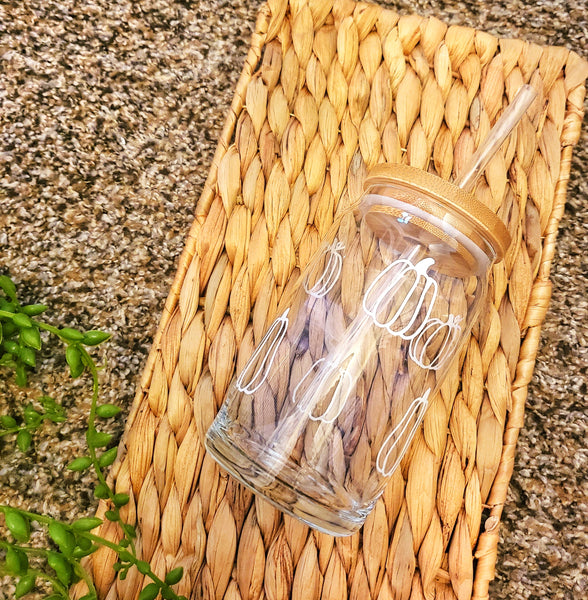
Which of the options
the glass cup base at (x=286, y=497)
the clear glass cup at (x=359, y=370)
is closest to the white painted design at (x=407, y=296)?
the clear glass cup at (x=359, y=370)

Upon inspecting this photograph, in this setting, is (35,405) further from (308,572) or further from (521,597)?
(521,597)

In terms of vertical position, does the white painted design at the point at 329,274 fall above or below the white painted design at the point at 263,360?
above

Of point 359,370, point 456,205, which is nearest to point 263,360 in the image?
point 359,370

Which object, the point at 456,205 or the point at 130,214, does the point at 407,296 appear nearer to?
the point at 456,205

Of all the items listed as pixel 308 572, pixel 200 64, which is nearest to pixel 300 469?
pixel 308 572

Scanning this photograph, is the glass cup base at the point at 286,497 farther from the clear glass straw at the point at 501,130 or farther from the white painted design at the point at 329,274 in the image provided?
the clear glass straw at the point at 501,130

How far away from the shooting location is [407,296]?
0.43m

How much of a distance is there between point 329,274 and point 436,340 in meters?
0.09

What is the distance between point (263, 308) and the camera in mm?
521

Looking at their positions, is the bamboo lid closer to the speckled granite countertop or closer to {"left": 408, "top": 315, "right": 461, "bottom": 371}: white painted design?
{"left": 408, "top": 315, "right": 461, "bottom": 371}: white painted design

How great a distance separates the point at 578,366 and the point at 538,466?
101mm

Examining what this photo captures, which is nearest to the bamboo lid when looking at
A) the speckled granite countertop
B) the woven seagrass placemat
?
the woven seagrass placemat

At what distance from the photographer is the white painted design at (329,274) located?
46 centimetres

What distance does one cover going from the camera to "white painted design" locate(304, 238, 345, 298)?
463 millimetres
